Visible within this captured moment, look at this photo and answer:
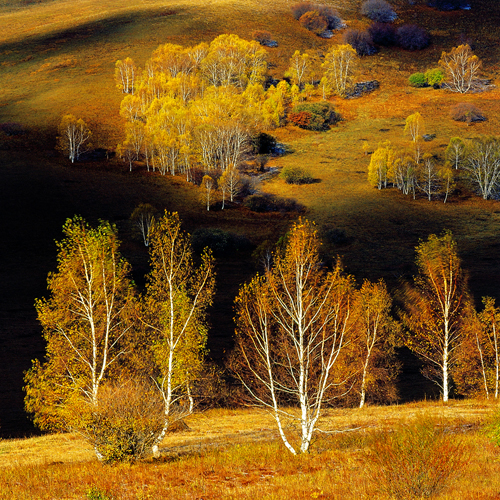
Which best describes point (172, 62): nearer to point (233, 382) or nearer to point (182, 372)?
point (233, 382)

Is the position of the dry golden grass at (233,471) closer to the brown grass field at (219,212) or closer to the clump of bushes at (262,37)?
the brown grass field at (219,212)

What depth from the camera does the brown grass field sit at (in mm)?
17562

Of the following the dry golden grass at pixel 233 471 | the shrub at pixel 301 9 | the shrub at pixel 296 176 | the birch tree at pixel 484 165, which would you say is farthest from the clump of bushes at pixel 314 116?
the dry golden grass at pixel 233 471

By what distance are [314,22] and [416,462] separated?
191 metres

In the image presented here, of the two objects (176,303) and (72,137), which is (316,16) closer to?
(72,137)

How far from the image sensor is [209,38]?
167 m

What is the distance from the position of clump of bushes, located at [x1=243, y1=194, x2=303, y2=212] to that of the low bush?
81321 millimetres

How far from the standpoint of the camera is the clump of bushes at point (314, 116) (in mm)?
132875

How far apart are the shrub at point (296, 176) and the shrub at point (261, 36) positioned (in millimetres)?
79507

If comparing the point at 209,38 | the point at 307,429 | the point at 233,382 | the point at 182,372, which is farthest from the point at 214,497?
the point at 209,38

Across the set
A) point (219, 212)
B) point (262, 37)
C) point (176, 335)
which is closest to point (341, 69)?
point (262, 37)

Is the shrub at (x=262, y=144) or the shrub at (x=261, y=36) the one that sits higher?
the shrub at (x=261, y=36)

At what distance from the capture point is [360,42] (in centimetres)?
17688

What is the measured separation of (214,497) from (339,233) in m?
69.2
